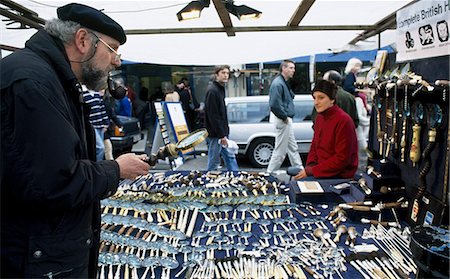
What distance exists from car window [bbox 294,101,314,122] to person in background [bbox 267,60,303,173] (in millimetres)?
1415

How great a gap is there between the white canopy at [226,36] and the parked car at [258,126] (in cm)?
160

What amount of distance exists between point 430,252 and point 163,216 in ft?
5.41

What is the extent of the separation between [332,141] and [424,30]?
127 centimetres

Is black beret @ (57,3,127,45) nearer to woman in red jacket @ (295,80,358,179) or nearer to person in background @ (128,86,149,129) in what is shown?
woman in red jacket @ (295,80,358,179)

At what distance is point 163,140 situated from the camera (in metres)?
6.16

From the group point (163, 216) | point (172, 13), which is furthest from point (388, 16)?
point (163, 216)

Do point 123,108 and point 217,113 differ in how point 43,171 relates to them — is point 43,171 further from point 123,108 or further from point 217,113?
point 123,108

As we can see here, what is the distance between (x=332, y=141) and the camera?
124 inches

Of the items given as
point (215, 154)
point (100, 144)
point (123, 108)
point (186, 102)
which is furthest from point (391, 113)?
point (186, 102)

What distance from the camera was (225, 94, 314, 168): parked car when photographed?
274 inches

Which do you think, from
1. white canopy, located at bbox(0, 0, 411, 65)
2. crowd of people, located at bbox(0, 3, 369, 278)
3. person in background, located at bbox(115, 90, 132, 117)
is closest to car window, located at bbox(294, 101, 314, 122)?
white canopy, located at bbox(0, 0, 411, 65)

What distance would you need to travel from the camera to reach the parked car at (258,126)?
6.97m

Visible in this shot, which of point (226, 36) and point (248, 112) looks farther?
point (248, 112)

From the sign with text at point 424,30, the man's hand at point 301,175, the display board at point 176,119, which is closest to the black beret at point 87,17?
the sign with text at point 424,30
